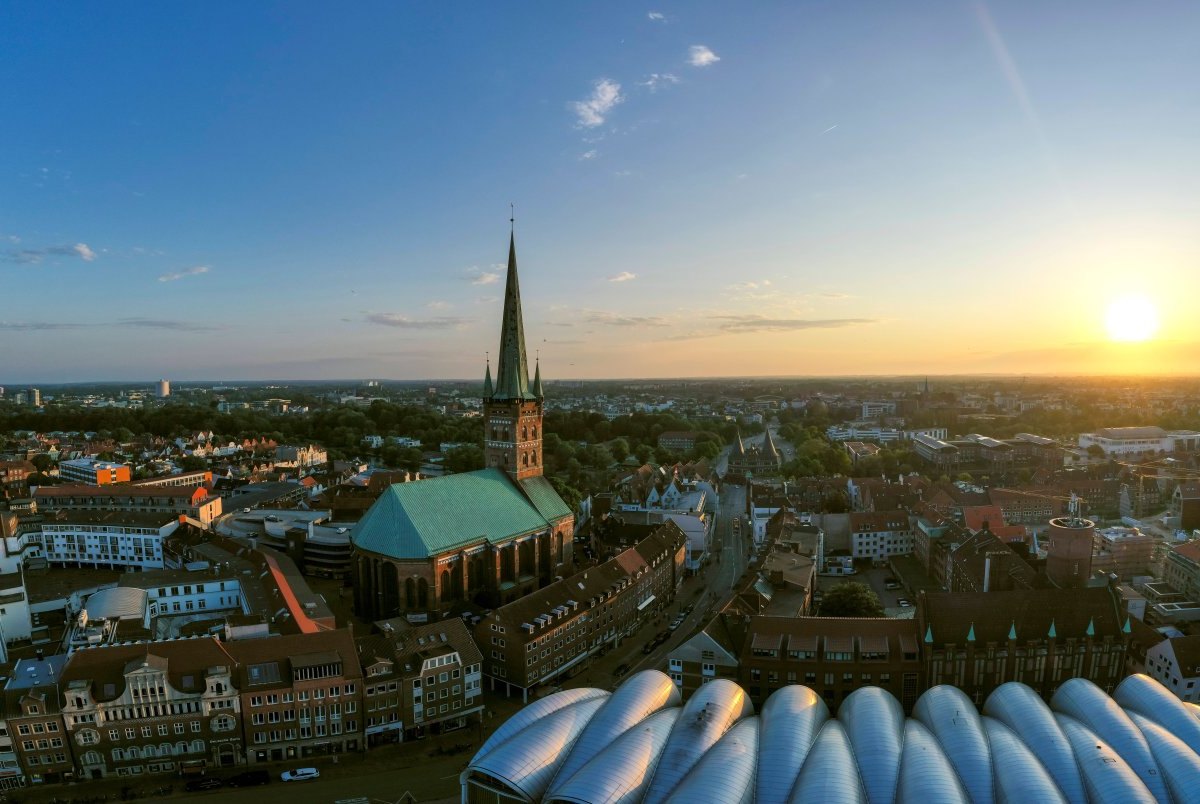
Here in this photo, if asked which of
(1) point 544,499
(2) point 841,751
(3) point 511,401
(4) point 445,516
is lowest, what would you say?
(2) point 841,751

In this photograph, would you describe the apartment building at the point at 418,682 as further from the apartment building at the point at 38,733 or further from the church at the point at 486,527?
the apartment building at the point at 38,733

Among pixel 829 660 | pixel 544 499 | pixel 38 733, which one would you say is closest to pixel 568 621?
pixel 829 660

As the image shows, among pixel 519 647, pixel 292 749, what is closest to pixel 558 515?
pixel 519 647

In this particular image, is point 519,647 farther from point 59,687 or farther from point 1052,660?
point 1052,660

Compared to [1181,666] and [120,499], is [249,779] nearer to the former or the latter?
[1181,666]

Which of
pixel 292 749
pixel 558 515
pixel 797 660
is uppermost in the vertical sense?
pixel 558 515

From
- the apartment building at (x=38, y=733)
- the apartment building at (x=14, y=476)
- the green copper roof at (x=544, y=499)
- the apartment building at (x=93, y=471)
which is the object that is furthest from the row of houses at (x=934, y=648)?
the apartment building at (x=14, y=476)
